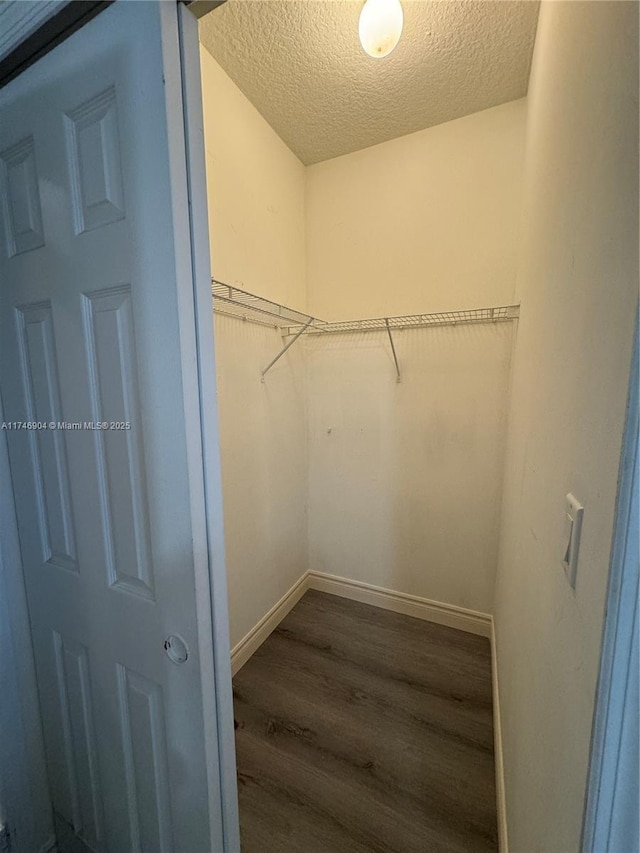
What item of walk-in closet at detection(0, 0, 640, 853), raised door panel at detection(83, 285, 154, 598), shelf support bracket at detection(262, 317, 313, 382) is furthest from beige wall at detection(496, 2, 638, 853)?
shelf support bracket at detection(262, 317, 313, 382)

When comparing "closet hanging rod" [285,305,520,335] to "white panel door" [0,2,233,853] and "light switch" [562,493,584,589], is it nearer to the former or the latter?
"light switch" [562,493,584,589]

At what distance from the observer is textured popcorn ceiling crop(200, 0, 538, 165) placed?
1.26 meters

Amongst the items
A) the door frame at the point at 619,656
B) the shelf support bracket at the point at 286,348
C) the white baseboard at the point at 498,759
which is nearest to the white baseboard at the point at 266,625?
the white baseboard at the point at 498,759

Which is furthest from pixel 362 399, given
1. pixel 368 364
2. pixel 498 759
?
pixel 498 759

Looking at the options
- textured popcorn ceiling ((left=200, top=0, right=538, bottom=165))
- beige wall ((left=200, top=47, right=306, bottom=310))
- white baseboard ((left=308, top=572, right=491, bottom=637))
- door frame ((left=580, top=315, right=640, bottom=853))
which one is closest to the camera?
door frame ((left=580, top=315, right=640, bottom=853))

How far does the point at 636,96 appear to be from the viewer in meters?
0.41

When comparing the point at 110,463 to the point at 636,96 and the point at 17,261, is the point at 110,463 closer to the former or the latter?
the point at 17,261

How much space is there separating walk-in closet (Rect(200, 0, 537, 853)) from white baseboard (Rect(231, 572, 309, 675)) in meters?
0.02

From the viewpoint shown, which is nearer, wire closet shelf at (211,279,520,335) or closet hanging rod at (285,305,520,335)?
wire closet shelf at (211,279,520,335)

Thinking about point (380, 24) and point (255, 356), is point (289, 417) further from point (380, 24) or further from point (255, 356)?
point (380, 24)

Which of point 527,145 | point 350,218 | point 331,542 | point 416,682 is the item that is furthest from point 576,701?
point 350,218

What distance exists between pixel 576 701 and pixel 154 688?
2.61 ft

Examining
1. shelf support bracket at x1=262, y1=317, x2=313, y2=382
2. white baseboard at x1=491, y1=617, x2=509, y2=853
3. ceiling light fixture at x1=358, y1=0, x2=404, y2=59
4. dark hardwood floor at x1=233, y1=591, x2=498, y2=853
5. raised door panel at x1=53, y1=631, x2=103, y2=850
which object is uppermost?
ceiling light fixture at x1=358, y1=0, x2=404, y2=59

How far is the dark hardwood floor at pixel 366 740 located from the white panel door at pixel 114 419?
24.1 inches
